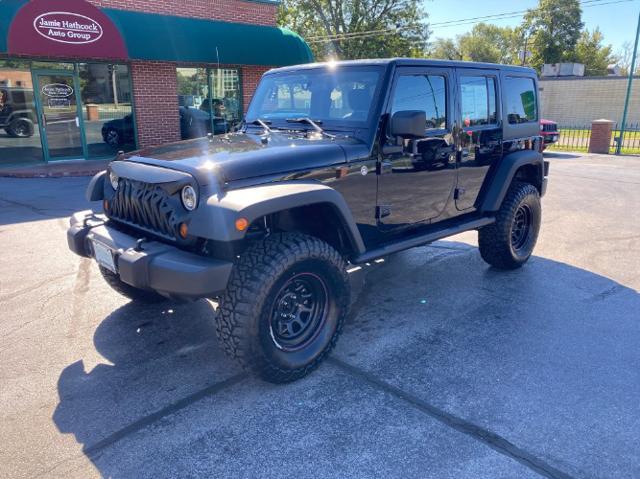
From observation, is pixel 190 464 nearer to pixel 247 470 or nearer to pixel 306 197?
pixel 247 470

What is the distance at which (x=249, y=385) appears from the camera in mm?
3244

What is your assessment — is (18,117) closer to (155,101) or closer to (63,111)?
(63,111)

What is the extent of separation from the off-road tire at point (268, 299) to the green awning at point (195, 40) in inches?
364

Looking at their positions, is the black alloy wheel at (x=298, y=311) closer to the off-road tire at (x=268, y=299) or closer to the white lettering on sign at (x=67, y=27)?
the off-road tire at (x=268, y=299)

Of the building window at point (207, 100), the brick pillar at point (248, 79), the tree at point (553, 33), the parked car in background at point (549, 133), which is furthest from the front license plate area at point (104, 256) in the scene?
the tree at point (553, 33)

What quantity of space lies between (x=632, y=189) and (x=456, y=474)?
400 inches

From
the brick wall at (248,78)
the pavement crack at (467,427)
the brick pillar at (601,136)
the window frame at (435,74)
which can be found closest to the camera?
the pavement crack at (467,427)

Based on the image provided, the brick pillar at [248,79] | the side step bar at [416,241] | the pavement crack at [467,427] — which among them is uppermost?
the brick pillar at [248,79]

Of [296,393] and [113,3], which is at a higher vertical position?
[113,3]

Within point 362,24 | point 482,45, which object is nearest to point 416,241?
point 362,24

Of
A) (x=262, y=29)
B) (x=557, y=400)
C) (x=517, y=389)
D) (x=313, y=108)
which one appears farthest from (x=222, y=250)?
(x=262, y=29)

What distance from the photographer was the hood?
308cm

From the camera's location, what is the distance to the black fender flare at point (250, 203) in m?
2.78

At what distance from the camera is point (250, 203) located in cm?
282
